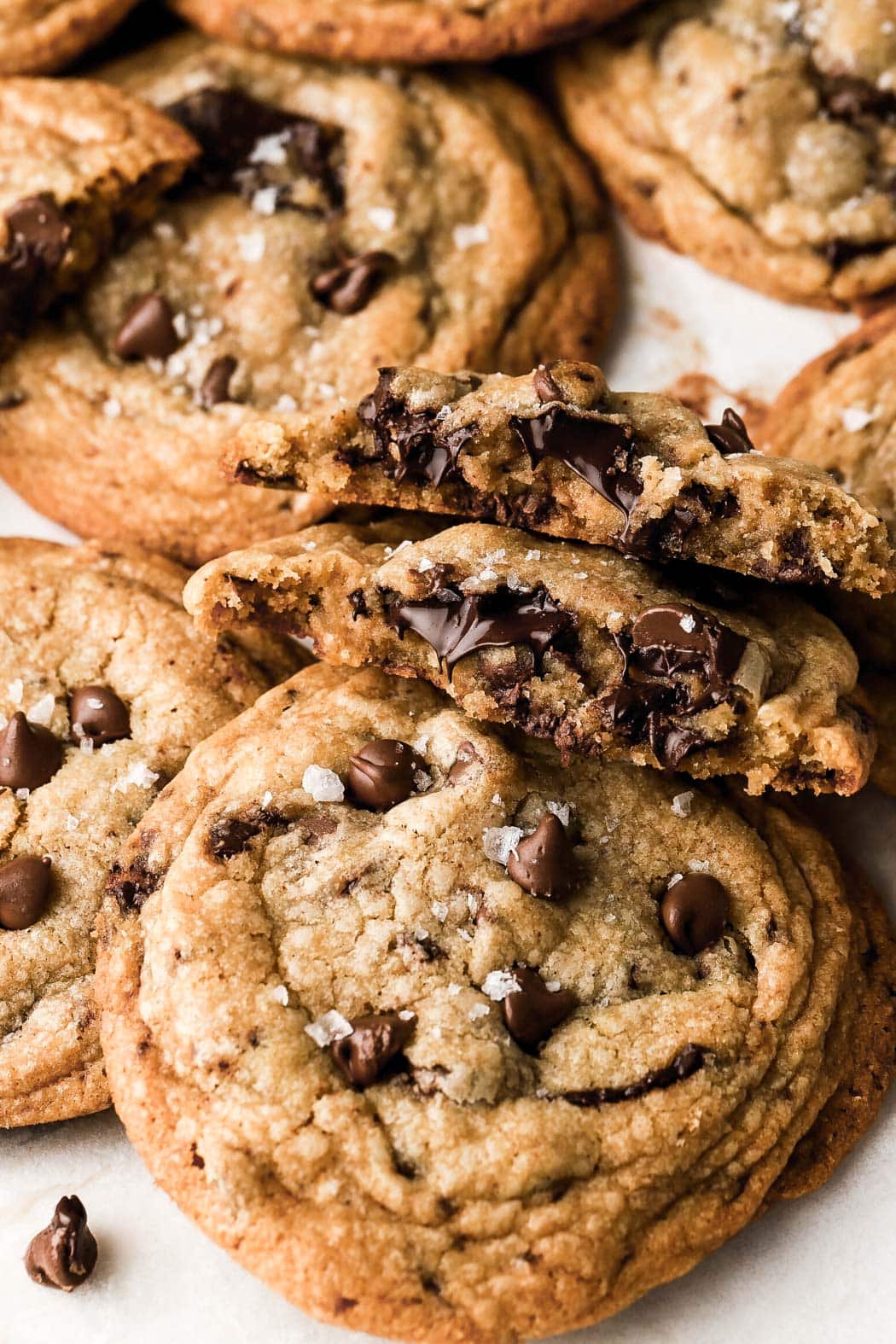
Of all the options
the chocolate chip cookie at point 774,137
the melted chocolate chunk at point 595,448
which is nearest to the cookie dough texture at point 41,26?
the chocolate chip cookie at point 774,137

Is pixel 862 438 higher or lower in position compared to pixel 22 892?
higher

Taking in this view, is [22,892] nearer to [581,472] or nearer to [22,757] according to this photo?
[22,757]

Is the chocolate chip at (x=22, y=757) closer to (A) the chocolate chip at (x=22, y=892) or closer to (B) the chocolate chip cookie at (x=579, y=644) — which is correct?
(A) the chocolate chip at (x=22, y=892)

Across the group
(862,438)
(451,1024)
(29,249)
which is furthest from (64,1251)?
(862,438)

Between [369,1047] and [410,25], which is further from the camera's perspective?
[410,25]

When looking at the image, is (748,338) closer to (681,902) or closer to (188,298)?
(188,298)

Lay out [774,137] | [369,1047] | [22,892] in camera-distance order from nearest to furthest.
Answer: [369,1047], [22,892], [774,137]

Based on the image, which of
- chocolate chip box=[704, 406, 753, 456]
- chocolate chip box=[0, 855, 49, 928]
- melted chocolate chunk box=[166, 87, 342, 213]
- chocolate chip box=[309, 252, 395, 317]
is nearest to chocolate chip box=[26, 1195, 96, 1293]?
chocolate chip box=[0, 855, 49, 928]

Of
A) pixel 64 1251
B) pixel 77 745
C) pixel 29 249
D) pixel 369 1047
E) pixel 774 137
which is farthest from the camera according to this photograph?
pixel 774 137
